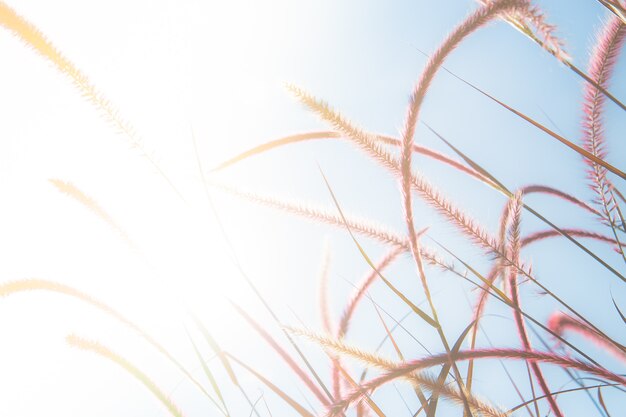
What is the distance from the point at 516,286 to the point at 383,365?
Answer: 523 mm

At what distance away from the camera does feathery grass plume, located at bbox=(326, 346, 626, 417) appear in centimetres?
74

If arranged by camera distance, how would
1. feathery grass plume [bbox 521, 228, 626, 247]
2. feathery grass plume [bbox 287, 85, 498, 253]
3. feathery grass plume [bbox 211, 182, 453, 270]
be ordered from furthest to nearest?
1. feathery grass plume [bbox 521, 228, 626, 247]
2. feathery grass plume [bbox 211, 182, 453, 270]
3. feathery grass plume [bbox 287, 85, 498, 253]

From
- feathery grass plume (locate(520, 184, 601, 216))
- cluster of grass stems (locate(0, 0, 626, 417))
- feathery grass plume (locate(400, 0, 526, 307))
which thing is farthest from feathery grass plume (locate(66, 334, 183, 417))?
feathery grass plume (locate(520, 184, 601, 216))

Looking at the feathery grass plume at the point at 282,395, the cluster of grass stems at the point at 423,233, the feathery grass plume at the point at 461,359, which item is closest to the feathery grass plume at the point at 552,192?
the cluster of grass stems at the point at 423,233

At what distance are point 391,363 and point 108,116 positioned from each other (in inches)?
35.3

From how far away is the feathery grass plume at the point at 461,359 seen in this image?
74 cm

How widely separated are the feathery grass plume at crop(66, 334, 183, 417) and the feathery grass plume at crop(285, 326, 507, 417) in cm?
38

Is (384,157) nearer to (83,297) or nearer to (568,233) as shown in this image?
(568,233)

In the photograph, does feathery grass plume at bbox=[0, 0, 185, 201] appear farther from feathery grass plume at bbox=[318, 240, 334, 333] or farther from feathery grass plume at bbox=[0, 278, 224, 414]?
feathery grass plume at bbox=[318, 240, 334, 333]

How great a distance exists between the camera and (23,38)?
3.25 ft

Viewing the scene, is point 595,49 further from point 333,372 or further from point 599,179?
point 333,372

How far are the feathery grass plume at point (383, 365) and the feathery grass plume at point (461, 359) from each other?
1 centimetres

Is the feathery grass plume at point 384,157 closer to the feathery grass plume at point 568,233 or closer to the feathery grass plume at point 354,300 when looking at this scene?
the feathery grass plume at point 354,300

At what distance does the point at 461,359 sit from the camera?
787mm
